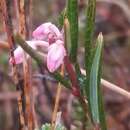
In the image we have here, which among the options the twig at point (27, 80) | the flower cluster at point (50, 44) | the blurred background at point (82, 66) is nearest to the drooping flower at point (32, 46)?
the flower cluster at point (50, 44)

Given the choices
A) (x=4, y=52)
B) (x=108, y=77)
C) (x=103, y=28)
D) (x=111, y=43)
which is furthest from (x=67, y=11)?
(x=103, y=28)

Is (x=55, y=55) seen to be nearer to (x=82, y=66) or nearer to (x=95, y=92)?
(x=95, y=92)

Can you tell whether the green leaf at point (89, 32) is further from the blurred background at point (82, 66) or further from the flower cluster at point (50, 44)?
the blurred background at point (82, 66)

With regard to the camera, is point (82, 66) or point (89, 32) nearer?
point (89, 32)

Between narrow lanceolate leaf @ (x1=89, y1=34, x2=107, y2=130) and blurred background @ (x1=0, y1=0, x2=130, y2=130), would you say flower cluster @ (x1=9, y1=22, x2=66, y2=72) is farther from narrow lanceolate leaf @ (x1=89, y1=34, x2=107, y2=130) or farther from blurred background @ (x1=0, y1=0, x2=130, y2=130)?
blurred background @ (x1=0, y1=0, x2=130, y2=130)

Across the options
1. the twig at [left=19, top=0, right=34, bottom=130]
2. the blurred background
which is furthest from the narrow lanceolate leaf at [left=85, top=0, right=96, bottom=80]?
the blurred background

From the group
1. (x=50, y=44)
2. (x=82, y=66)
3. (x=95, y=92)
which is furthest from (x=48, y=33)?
(x=82, y=66)

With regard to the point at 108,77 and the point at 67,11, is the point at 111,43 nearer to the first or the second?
the point at 108,77
